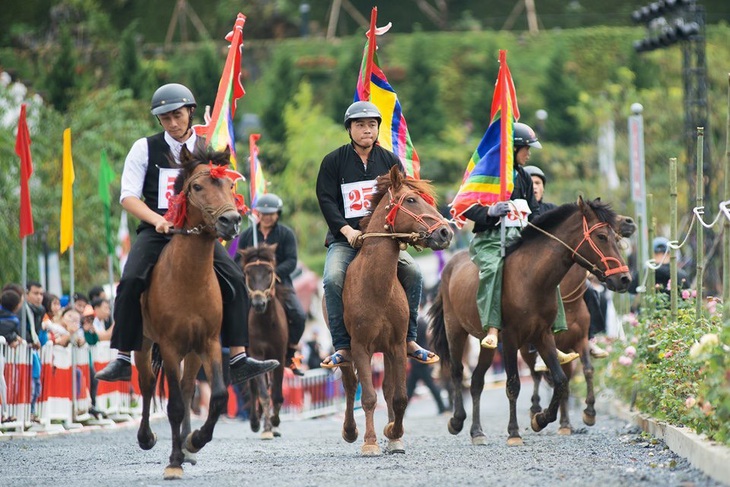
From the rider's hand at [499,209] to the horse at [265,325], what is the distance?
14.1 feet

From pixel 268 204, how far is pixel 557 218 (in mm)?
5790

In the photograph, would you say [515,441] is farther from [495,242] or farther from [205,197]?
[205,197]

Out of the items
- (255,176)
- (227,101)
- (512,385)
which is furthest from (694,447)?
(255,176)

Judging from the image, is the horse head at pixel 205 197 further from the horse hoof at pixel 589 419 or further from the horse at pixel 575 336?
the horse hoof at pixel 589 419

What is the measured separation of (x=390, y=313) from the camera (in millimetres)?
12617

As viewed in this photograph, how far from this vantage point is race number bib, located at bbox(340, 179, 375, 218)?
13.4 metres

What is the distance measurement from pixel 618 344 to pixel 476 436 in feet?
19.3

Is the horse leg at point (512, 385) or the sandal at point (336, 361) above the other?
the sandal at point (336, 361)

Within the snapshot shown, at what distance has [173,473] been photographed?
10.9 m

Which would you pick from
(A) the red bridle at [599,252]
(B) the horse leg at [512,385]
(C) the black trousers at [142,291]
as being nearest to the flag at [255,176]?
(B) the horse leg at [512,385]

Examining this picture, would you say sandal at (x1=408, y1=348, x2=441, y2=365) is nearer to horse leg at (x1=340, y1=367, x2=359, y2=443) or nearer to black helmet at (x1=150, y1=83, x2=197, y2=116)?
horse leg at (x1=340, y1=367, x2=359, y2=443)

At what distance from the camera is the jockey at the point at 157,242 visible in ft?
37.8

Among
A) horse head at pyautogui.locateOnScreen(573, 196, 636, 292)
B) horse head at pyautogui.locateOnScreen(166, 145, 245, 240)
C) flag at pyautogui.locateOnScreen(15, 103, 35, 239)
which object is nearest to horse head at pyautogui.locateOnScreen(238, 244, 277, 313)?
flag at pyautogui.locateOnScreen(15, 103, 35, 239)

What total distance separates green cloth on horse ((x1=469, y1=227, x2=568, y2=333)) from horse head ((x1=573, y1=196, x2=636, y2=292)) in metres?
0.69
